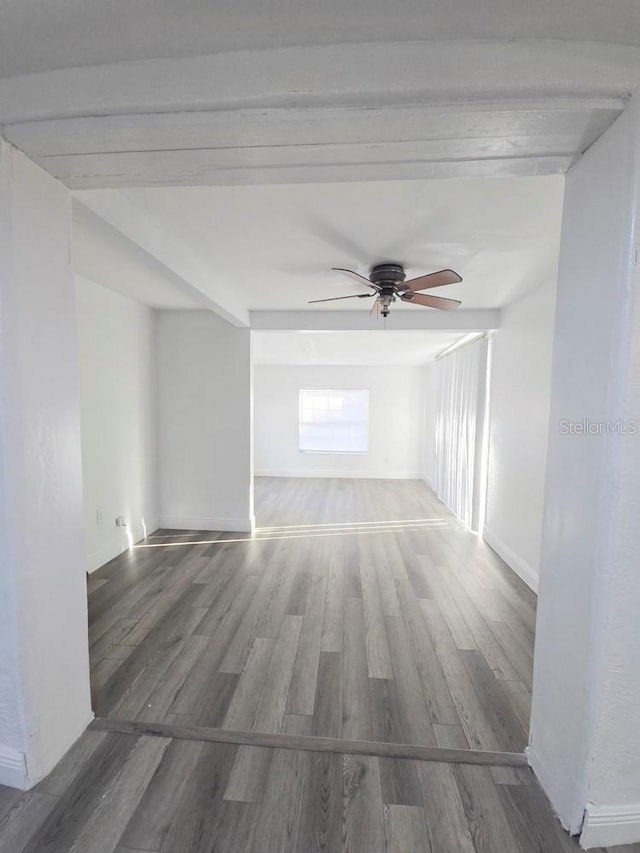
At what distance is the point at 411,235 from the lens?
6.88 feet

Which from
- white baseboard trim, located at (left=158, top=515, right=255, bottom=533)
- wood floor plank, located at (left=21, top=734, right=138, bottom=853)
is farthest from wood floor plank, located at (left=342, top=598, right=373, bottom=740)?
white baseboard trim, located at (left=158, top=515, right=255, bottom=533)

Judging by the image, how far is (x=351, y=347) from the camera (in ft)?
18.1

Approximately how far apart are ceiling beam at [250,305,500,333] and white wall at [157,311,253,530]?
37cm

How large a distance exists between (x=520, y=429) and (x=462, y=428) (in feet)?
4.78

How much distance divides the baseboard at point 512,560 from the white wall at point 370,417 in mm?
3492

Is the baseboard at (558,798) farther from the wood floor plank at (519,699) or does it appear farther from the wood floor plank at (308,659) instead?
the wood floor plank at (308,659)

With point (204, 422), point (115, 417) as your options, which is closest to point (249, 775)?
point (115, 417)

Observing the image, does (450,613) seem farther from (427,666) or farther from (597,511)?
(597,511)

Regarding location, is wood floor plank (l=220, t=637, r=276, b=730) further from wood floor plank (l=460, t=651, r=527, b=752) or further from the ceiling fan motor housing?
the ceiling fan motor housing

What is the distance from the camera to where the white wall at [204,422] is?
Result: 4023mm

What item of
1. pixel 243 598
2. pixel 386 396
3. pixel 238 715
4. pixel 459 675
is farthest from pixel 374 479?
pixel 238 715

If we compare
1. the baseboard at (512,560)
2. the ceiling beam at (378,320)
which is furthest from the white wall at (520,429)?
the ceiling beam at (378,320)

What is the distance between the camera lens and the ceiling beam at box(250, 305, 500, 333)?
3734 mm

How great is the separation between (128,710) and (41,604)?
746 millimetres
